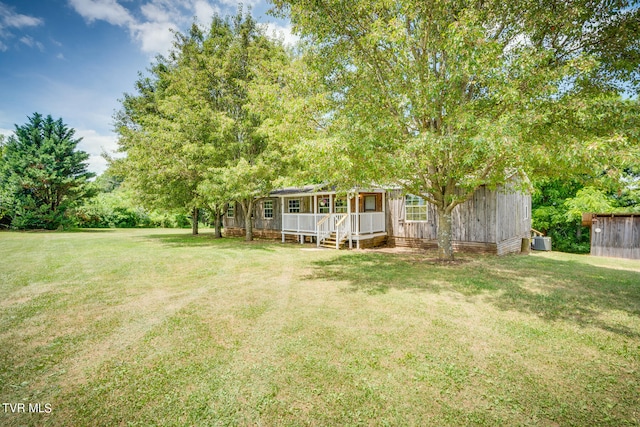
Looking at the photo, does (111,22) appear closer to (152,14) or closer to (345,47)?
(152,14)

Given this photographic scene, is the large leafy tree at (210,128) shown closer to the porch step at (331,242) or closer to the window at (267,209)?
the window at (267,209)

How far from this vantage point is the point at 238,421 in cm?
257

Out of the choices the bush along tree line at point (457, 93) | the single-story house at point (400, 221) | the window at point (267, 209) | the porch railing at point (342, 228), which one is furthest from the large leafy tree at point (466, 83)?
the window at point (267, 209)

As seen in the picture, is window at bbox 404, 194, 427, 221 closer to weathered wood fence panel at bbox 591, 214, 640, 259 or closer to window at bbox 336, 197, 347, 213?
window at bbox 336, 197, 347, 213

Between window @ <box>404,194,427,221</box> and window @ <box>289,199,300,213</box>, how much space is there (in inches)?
280

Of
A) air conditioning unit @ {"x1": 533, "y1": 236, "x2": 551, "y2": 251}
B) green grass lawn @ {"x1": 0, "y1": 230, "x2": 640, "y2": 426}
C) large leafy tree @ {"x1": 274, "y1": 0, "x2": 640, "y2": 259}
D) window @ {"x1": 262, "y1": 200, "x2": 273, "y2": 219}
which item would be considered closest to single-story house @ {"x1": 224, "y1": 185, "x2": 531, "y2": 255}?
air conditioning unit @ {"x1": 533, "y1": 236, "x2": 551, "y2": 251}

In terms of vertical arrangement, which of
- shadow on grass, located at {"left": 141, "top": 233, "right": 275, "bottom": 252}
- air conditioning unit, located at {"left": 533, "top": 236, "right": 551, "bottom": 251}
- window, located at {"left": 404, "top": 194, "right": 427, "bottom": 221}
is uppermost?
window, located at {"left": 404, "top": 194, "right": 427, "bottom": 221}

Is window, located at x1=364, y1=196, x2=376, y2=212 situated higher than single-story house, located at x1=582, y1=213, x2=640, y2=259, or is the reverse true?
window, located at x1=364, y1=196, x2=376, y2=212

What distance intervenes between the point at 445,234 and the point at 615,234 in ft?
31.6

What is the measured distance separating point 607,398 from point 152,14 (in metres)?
15.4

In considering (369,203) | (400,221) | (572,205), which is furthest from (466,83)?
(572,205)

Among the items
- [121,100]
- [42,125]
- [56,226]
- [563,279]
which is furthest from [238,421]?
[42,125]

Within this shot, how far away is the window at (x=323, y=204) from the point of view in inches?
685

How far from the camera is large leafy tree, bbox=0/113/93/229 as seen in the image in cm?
2264
